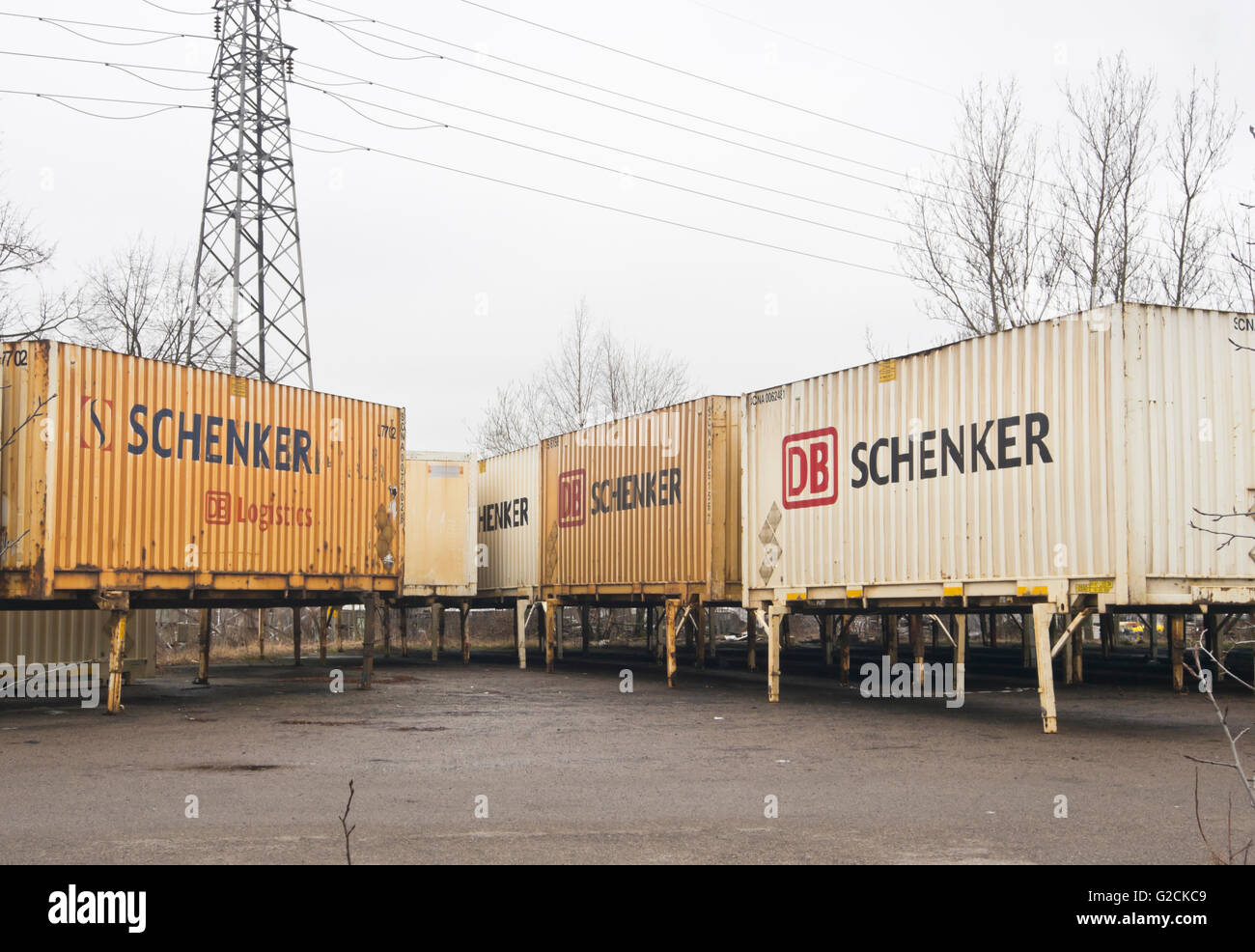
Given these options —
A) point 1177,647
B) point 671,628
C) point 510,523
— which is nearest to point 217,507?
point 671,628

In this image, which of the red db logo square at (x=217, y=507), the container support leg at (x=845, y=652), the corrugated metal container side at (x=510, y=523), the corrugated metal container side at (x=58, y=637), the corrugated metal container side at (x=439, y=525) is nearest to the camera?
the red db logo square at (x=217, y=507)

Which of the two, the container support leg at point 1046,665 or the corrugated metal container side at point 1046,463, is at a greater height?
the corrugated metal container side at point 1046,463

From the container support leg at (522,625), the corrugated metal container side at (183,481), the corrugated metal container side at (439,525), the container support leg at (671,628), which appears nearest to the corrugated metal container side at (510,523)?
the container support leg at (522,625)

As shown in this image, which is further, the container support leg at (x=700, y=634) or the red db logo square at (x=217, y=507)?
the container support leg at (x=700, y=634)

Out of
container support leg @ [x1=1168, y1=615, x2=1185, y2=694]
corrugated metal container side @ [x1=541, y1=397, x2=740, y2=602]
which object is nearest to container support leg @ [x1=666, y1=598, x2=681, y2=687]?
corrugated metal container side @ [x1=541, y1=397, x2=740, y2=602]

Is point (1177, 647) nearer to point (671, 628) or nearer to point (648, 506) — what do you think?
point (671, 628)

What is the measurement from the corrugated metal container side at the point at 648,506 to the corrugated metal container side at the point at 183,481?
4.12 meters

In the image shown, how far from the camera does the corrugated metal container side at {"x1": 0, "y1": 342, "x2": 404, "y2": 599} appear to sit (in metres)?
13.9

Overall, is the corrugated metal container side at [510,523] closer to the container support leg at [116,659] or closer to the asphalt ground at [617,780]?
the asphalt ground at [617,780]

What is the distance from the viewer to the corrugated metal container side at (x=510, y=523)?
25031 mm

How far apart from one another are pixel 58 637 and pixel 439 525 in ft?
30.5

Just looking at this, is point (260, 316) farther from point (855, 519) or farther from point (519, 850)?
point (519, 850)

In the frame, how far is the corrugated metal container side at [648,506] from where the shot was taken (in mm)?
18547

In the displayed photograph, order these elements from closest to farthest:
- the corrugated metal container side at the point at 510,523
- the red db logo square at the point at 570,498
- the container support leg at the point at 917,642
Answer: the container support leg at the point at 917,642 → the red db logo square at the point at 570,498 → the corrugated metal container side at the point at 510,523
